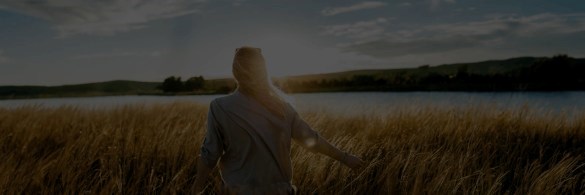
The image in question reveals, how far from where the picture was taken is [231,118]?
2592 millimetres

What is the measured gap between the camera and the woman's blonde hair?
2.52 meters

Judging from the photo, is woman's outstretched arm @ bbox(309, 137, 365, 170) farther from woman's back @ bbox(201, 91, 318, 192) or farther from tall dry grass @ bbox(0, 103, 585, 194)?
tall dry grass @ bbox(0, 103, 585, 194)

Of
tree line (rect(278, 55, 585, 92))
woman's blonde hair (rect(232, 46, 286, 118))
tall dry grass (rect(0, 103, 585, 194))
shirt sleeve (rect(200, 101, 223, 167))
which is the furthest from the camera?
tree line (rect(278, 55, 585, 92))

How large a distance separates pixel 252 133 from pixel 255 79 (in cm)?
29

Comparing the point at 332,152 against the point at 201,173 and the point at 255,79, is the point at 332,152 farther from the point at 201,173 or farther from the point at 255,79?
the point at 201,173

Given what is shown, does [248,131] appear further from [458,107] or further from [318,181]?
[458,107]

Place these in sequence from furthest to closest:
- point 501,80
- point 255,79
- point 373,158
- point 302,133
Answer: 1. point 501,80
2. point 373,158
3. point 302,133
4. point 255,79

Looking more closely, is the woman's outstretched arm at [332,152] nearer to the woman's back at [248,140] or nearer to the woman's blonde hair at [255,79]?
the woman's back at [248,140]

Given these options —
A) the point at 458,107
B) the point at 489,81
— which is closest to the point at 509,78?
the point at 489,81

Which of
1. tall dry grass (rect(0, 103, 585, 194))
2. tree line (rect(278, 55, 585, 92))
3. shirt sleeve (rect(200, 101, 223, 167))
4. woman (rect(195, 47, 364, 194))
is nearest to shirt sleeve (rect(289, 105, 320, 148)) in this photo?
woman (rect(195, 47, 364, 194))

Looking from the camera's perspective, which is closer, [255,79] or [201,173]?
[255,79]

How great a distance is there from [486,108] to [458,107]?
61cm

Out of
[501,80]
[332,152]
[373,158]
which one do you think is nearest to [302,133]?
[332,152]

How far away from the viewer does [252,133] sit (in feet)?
8.48
